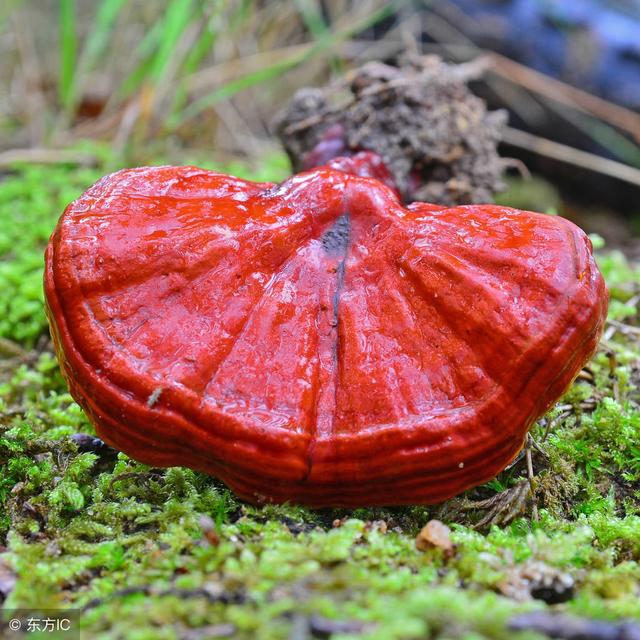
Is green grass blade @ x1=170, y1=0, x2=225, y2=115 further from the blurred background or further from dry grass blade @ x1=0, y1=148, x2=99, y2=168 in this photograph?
dry grass blade @ x1=0, y1=148, x2=99, y2=168

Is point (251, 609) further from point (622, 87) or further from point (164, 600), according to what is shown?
point (622, 87)

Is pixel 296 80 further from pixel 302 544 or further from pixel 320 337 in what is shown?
pixel 302 544

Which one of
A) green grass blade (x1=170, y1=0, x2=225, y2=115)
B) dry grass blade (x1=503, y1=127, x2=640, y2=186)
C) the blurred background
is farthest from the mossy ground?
the blurred background

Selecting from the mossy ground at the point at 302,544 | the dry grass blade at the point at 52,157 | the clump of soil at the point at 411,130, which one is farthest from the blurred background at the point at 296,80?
the mossy ground at the point at 302,544

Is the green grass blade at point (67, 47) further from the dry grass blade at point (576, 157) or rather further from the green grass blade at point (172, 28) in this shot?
the dry grass blade at point (576, 157)

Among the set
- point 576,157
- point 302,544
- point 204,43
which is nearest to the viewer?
point 302,544

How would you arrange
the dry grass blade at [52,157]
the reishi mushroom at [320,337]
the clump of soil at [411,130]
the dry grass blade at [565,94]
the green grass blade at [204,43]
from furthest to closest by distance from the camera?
the dry grass blade at [565,94] < the dry grass blade at [52,157] < the green grass blade at [204,43] < the clump of soil at [411,130] < the reishi mushroom at [320,337]

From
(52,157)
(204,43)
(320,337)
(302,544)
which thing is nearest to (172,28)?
(204,43)
